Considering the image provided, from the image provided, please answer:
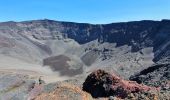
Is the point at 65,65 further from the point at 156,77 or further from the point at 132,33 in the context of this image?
the point at 156,77

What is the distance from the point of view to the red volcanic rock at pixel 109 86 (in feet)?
62.2

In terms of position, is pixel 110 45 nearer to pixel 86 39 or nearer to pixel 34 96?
pixel 86 39

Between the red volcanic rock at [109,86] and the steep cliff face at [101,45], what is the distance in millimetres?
87994

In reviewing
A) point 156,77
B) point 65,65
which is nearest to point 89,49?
point 65,65

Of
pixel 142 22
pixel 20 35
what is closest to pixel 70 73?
pixel 142 22

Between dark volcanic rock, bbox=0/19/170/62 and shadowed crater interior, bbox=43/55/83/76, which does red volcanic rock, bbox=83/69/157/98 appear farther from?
dark volcanic rock, bbox=0/19/170/62

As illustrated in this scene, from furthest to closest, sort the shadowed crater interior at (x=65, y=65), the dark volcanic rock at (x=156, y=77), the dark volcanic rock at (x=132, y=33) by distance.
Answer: the dark volcanic rock at (x=132, y=33) → the shadowed crater interior at (x=65, y=65) → the dark volcanic rock at (x=156, y=77)

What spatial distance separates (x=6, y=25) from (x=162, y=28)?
81185 millimetres

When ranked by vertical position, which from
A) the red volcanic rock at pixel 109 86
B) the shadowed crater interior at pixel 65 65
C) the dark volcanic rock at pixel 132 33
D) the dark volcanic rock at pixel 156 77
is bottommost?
the shadowed crater interior at pixel 65 65

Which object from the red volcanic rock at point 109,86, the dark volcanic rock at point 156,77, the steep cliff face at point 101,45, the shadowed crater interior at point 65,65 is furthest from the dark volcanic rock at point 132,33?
the red volcanic rock at point 109,86

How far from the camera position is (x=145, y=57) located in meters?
126

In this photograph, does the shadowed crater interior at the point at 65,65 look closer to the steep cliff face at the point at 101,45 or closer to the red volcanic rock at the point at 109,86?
the steep cliff face at the point at 101,45

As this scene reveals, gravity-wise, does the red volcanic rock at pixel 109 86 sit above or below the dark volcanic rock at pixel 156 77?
above

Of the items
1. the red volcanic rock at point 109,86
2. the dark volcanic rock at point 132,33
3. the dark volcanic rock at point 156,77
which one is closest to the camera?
the red volcanic rock at point 109,86
